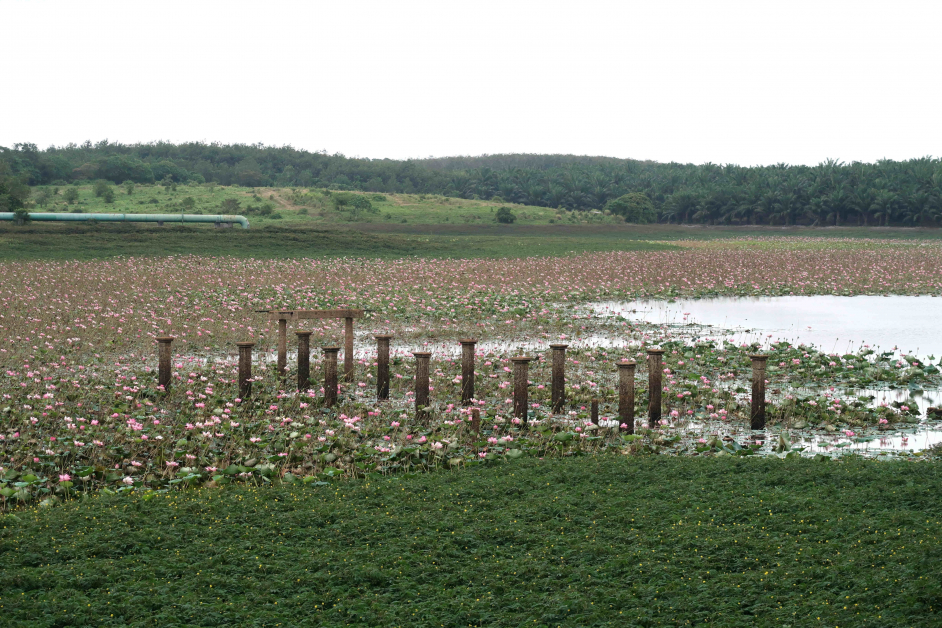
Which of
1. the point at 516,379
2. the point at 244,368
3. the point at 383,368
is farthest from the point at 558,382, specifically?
the point at 244,368

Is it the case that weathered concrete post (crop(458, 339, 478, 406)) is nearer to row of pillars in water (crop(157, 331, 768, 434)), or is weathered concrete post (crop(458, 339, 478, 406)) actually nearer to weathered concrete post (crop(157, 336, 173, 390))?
row of pillars in water (crop(157, 331, 768, 434))

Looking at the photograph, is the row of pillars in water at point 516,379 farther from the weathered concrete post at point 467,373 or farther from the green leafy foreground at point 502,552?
the green leafy foreground at point 502,552

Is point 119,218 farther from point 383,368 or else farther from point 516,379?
point 516,379

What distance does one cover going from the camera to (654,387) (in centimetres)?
1122

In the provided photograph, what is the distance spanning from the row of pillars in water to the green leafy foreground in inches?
87.8

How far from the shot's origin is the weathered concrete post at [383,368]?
40.7 feet

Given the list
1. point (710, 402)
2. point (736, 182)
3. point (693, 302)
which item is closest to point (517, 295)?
point (693, 302)

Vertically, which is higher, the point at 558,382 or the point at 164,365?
the point at 164,365

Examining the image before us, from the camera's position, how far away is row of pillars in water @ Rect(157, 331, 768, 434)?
10.5 m

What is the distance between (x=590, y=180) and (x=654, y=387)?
123 m

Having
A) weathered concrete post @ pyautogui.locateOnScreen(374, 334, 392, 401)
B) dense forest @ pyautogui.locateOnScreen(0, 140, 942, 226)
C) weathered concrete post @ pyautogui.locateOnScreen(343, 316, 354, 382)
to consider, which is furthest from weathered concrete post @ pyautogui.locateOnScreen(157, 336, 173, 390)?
dense forest @ pyautogui.locateOnScreen(0, 140, 942, 226)

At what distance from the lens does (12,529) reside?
265 inches

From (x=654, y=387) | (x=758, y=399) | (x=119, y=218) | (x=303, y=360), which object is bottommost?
(x=758, y=399)

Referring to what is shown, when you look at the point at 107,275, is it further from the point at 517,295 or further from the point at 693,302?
the point at 693,302
